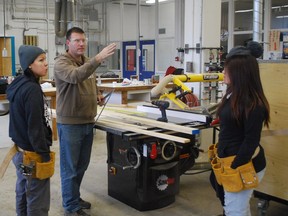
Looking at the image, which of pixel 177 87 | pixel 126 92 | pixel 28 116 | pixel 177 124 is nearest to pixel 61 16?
pixel 126 92

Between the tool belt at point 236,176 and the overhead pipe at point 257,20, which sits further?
the overhead pipe at point 257,20

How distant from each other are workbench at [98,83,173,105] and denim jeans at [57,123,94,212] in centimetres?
265

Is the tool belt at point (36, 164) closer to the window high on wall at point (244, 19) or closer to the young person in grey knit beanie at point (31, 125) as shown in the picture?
the young person in grey knit beanie at point (31, 125)

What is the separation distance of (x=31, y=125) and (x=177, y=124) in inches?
44.0

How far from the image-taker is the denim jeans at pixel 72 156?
289cm

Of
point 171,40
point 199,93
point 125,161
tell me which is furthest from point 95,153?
Answer: point 171,40

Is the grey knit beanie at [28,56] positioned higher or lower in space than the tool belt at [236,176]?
higher

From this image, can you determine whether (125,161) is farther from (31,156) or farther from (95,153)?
(95,153)

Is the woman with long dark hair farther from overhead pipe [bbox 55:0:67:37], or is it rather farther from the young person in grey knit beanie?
overhead pipe [bbox 55:0:67:37]

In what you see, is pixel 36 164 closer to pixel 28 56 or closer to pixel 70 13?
pixel 28 56

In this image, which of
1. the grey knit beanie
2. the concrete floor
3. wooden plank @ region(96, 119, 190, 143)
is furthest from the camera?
the concrete floor

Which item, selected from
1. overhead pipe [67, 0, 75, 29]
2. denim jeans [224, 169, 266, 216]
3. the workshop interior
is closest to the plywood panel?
the workshop interior

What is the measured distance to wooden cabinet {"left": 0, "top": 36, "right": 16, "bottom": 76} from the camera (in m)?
9.65

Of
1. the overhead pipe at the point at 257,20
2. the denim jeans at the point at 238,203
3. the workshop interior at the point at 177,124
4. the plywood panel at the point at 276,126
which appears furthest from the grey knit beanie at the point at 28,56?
the overhead pipe at the point at 257,20
